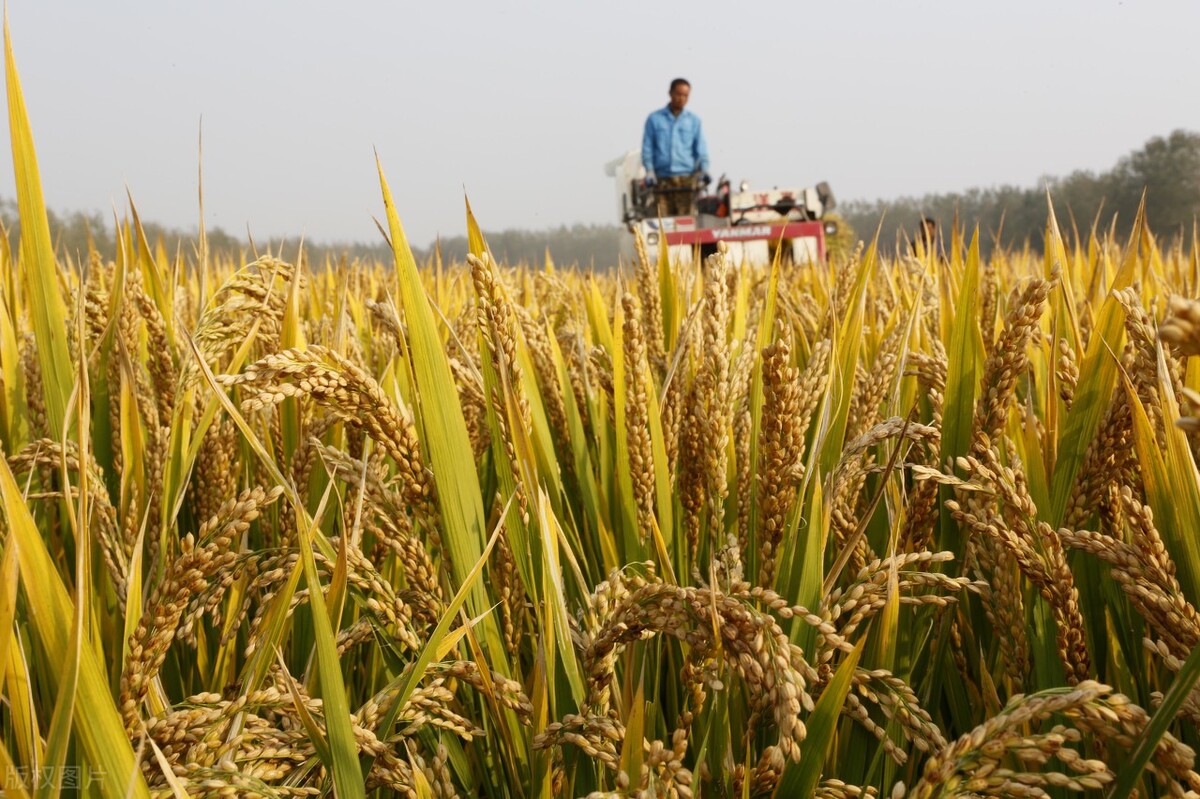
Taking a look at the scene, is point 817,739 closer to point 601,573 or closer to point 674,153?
point 601,573

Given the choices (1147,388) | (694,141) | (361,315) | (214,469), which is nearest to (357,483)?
(214,469)

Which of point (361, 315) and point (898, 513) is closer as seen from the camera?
point (898, 513)

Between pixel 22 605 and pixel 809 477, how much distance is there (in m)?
0.77

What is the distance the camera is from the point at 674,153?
11.4m

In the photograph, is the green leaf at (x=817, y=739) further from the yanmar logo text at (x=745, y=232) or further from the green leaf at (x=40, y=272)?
the yanmar logo text at (x=745, y=232)

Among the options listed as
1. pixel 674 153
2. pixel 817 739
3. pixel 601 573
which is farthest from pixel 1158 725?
pixel 674 153

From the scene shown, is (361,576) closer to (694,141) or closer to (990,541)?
(990,541)

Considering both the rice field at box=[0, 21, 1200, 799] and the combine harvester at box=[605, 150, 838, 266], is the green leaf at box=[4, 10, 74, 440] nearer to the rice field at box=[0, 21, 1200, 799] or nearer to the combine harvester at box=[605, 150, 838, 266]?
the rice field at box=[0, 21, 1200, 799]

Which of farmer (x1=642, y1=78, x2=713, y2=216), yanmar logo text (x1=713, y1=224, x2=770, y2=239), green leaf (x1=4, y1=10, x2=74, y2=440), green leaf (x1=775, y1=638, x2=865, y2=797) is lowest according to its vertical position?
green leaf (x1=775, y1=638, x2=865, y2=797)

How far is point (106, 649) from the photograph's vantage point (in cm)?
93

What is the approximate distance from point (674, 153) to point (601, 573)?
11.0m

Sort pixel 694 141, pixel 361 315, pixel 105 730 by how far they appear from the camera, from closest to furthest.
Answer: pixel 105 730, pixel 361 315, pixel 694 141

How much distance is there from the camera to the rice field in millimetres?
594

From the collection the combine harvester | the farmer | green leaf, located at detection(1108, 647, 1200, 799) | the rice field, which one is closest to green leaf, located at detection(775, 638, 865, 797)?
the rice field
